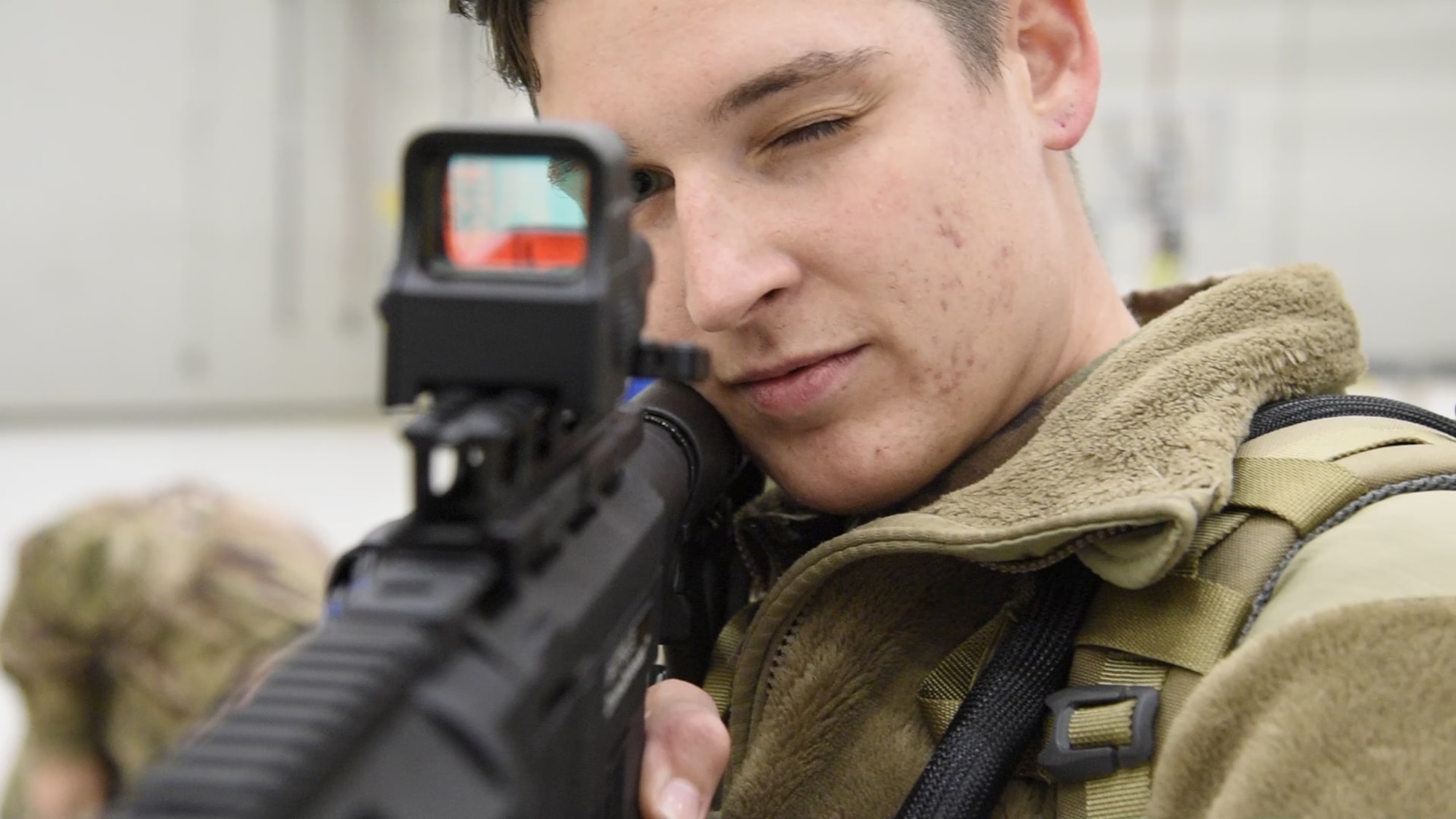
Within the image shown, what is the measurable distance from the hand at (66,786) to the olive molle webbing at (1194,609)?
1.46 metres

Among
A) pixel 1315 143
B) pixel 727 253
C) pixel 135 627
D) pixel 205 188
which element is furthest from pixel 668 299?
pixel 1315 143

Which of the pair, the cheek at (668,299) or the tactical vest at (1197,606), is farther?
the cheek at (668,299)

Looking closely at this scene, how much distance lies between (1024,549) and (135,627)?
142 centimetres

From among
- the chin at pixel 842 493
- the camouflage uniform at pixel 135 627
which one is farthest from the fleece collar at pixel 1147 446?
the camouflage uniform at pixel 135 627

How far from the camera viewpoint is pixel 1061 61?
3.16ft

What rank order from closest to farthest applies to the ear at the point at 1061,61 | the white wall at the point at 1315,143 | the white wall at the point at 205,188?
the ear at the point at 1061,61 < the white wall at the point at 205,188 < the white wall at the point at 1315,143

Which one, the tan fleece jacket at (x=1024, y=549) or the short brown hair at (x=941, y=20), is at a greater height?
the short brown hair at (x=941, y=20)

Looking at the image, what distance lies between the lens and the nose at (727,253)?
0.79 meters

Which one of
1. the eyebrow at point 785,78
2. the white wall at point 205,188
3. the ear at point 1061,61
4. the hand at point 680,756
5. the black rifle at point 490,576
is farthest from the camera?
the white wall at point 205,188

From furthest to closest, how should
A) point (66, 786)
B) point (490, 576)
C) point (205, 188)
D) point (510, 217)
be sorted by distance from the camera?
point (205, 188)
point (66, 786)
point (510, 217)
point (490, 576)

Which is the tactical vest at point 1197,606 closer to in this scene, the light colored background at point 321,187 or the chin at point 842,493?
the chin at point 842,493

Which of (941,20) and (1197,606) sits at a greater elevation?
(941,20)

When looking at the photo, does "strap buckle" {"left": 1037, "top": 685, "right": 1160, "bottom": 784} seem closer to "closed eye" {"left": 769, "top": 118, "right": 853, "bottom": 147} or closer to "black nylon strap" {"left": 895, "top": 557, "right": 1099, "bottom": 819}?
"black nylon strap" {"left": 895, "top": 557, "right": 1099, "bottom": 819}

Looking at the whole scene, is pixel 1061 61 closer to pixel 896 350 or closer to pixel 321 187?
pixel 896 350
